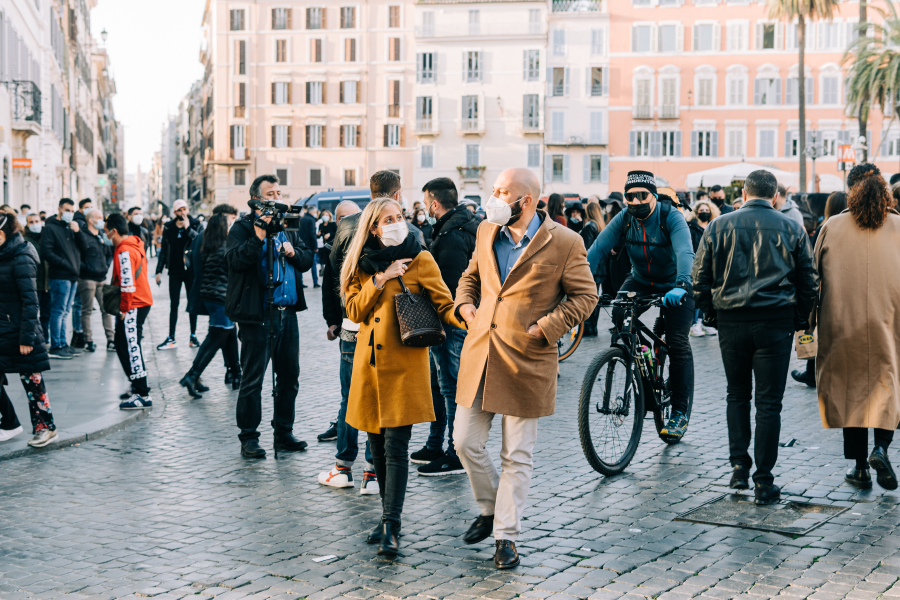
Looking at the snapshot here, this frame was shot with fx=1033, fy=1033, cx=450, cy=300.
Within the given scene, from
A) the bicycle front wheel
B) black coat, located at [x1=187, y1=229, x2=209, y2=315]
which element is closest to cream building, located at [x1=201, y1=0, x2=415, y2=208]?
black coat, located at [x1=187, y1=229, x2=209, y2=315]

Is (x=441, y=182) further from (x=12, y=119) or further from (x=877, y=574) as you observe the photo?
(x=12, y=119)

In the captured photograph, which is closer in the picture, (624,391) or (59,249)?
(624,391)

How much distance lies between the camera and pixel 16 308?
7.47 meters

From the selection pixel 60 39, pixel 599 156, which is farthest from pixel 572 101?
pixel 60 39

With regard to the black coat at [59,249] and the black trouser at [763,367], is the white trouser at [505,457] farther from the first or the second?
the black coat at [59,249]

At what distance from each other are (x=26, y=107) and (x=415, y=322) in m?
24.1

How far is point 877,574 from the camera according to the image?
4555mm

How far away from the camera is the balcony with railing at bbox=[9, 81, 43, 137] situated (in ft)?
83.4

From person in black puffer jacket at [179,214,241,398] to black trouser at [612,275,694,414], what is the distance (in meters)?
4.16

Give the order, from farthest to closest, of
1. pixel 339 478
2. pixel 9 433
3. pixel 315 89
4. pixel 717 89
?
pixel 315 89 < pixel 717 89 < pixel 9 433 < pixel 339 478

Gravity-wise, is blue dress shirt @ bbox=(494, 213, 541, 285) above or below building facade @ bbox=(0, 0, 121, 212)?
below

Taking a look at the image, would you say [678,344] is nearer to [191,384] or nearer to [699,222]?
[191,384]

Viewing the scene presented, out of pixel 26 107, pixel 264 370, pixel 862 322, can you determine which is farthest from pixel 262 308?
pixel 26 107

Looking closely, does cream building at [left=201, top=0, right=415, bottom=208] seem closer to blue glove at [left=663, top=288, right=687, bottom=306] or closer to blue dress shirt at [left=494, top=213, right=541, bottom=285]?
blue glove at [left=663, top=288, right=687, bottom=306]
